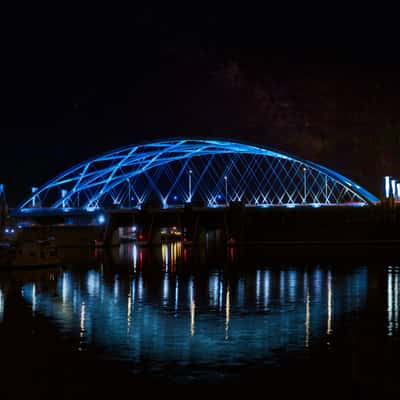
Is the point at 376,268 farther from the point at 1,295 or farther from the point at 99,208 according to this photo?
the point at 99,208

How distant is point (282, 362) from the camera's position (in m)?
23.3

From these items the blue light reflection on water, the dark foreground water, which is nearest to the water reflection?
the dark foreground water

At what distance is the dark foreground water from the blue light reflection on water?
0.06 meters

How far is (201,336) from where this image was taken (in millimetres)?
27641

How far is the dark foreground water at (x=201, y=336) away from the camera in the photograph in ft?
69.3

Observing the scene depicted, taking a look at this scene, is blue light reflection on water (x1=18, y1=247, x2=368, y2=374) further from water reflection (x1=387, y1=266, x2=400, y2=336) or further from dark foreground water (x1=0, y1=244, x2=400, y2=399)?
water reflection (x1=387, y1=266, x2=400, y2=336)

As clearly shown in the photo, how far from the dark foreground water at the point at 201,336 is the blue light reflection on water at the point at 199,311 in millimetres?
58

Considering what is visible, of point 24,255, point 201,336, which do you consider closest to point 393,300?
point 201,336

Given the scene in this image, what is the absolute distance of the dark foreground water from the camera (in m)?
21.1

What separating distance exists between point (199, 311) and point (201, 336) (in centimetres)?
761

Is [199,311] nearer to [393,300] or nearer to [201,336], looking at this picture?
[201,336]

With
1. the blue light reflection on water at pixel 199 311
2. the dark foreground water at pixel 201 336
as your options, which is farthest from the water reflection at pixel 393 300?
the blue light reflection on water at pixel 199 311

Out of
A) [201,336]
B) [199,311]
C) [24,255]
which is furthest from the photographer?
[24,255]

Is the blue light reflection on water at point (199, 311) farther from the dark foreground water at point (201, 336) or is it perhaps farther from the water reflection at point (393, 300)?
the water reflection at point (393, 300)
